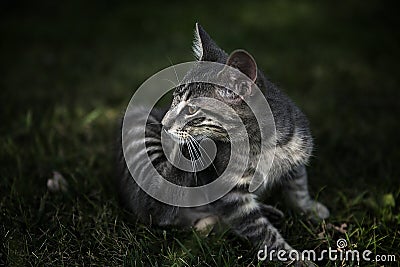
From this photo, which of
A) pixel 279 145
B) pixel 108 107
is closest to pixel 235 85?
pixel 279 145

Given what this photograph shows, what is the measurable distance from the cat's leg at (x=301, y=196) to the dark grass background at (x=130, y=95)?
0.08m

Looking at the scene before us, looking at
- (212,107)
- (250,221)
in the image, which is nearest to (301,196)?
(250,221)

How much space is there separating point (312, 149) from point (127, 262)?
44.7 inches

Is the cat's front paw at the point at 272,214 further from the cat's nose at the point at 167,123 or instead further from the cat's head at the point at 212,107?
the cat's nose at the point at 167,123

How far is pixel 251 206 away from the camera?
7.18 ft

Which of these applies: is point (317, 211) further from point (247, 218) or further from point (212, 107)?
point (212, 107)

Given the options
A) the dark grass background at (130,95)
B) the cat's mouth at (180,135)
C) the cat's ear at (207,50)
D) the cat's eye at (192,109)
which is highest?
the cat's ear at (207,50)

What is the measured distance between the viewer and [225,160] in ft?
7.18

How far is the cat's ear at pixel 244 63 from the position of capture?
1.91 meters

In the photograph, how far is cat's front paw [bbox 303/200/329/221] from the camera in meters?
2.34

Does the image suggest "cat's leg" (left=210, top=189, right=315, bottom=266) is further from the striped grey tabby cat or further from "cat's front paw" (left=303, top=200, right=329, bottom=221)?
"cat's front paw" (left=303, top=200, right=329, bottom=221)

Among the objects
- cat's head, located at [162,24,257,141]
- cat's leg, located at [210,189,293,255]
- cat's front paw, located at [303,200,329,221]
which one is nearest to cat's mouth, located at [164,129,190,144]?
cat's head, located at [162,24,257,141]

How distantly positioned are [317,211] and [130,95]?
2.07 metres

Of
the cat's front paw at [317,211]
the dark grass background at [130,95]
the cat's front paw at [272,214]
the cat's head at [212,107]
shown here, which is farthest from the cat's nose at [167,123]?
the cat's front paw at [317,211]
